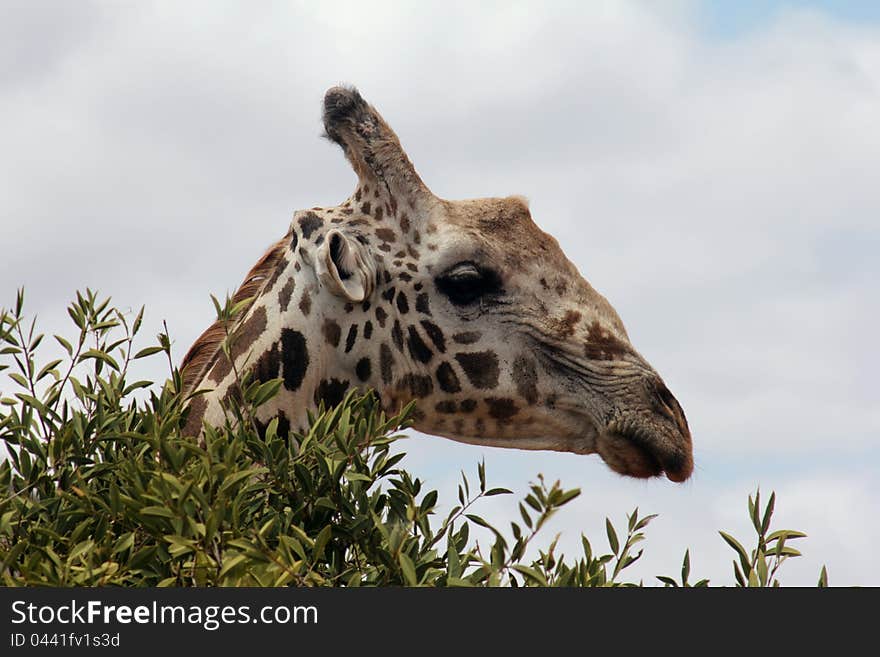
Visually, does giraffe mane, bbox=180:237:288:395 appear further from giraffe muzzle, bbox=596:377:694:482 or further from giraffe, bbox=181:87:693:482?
giraffe muzzle, bbox=596:377:694:482

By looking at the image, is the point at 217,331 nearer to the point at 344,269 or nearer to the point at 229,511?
the point at 344,269

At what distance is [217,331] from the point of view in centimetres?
944

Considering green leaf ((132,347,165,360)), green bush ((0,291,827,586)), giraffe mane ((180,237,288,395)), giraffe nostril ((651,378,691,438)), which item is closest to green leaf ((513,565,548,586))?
green bush ((0,291,827,586))

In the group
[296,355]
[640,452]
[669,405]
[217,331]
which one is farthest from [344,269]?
[669,405]

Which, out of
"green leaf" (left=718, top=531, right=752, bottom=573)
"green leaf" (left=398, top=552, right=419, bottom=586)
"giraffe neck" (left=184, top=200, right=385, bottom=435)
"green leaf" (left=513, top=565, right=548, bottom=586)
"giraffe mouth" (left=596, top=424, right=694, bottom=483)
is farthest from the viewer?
"giraffe mouth" (left=596, top=424, right=694, bottom=483)

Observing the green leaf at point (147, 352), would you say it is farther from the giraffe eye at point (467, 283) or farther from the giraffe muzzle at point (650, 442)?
the giraffe muzzle at point (650, 442)

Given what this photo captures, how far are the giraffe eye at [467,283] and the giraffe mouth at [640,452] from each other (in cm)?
137

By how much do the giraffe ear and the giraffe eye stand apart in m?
0.55

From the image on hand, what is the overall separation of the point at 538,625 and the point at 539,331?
392 cm

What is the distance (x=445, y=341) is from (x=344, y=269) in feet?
2.94

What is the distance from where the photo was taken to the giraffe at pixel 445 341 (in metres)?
8.81

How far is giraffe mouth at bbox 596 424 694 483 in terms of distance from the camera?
905 centimetres

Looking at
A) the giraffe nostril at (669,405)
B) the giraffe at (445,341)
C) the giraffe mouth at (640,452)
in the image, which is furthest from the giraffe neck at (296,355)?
the giraffe nostril at (669,405)

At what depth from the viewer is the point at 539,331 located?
29.9 feet
